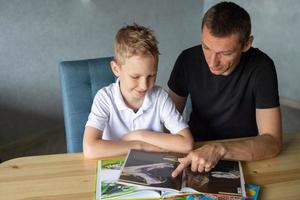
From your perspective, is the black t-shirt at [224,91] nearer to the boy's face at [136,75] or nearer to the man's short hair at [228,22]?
the man's short hair at [228,22]

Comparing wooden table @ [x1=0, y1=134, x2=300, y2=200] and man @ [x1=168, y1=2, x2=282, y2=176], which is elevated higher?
man @ [x1=168, y1=2, x2=282, y2=176]

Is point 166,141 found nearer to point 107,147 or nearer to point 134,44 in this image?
point 107,147

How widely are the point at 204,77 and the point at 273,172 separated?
556mm

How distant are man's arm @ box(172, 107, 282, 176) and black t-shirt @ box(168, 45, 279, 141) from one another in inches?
2.7

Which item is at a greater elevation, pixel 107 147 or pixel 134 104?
pixel 134 104

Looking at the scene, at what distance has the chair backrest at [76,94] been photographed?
1.58m

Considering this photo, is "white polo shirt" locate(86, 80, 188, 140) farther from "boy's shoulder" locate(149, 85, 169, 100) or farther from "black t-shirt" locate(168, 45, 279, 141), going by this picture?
"black t-shirt" locate(168, 45, 279, 141)

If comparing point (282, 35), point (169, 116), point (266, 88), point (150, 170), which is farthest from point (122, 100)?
point (282, 35)

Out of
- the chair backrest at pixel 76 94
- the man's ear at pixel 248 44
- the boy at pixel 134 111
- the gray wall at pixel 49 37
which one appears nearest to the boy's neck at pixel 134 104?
the boy at pixel 134 111

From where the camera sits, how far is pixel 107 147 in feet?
4.26

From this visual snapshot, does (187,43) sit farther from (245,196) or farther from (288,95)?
(245,196)

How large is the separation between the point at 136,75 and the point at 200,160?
0.37 meters

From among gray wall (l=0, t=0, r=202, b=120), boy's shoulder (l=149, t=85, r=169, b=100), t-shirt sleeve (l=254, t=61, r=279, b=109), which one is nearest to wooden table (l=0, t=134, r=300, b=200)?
t-shirt sleeve (l=254, t=61, r=279, b=109)

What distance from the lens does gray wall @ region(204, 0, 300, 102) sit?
117 inches
